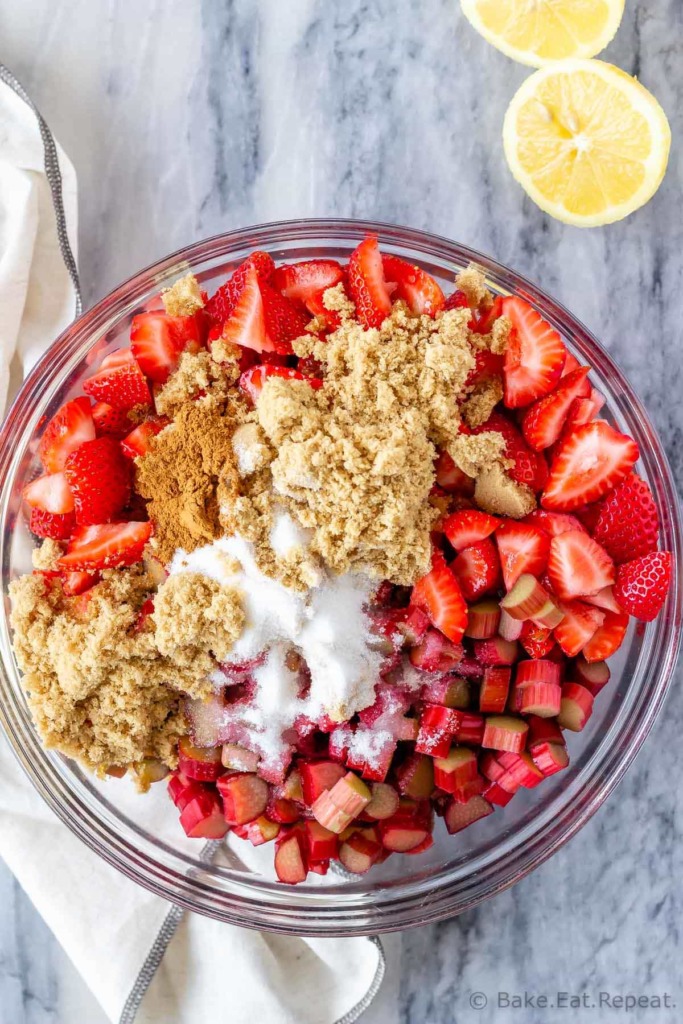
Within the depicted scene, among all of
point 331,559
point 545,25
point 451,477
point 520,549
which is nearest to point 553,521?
point 520,549

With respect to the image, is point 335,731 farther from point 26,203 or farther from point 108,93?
point 108,93

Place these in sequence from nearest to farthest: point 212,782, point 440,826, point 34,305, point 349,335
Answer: point 349,335 → point 212,782 → point 440,826 → point 34,305

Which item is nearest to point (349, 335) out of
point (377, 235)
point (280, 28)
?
point (377, 235)

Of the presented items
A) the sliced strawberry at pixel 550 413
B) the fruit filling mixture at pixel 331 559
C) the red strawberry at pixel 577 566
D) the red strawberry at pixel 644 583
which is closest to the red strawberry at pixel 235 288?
the fruit filling mixture at pixel 331 559

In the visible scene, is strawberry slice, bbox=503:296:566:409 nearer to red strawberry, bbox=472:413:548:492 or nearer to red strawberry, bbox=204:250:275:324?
red strawberry, bbox=472:413:548:492

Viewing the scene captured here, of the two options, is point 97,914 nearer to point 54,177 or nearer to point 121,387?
point 121,387

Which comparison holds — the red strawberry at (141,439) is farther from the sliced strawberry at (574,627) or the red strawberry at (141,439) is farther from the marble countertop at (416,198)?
the sliced strawberry at (574,627)

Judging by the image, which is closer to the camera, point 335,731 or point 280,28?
point 335,731

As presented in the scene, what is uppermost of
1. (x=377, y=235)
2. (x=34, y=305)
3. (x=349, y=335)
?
(x=377, y=235)
